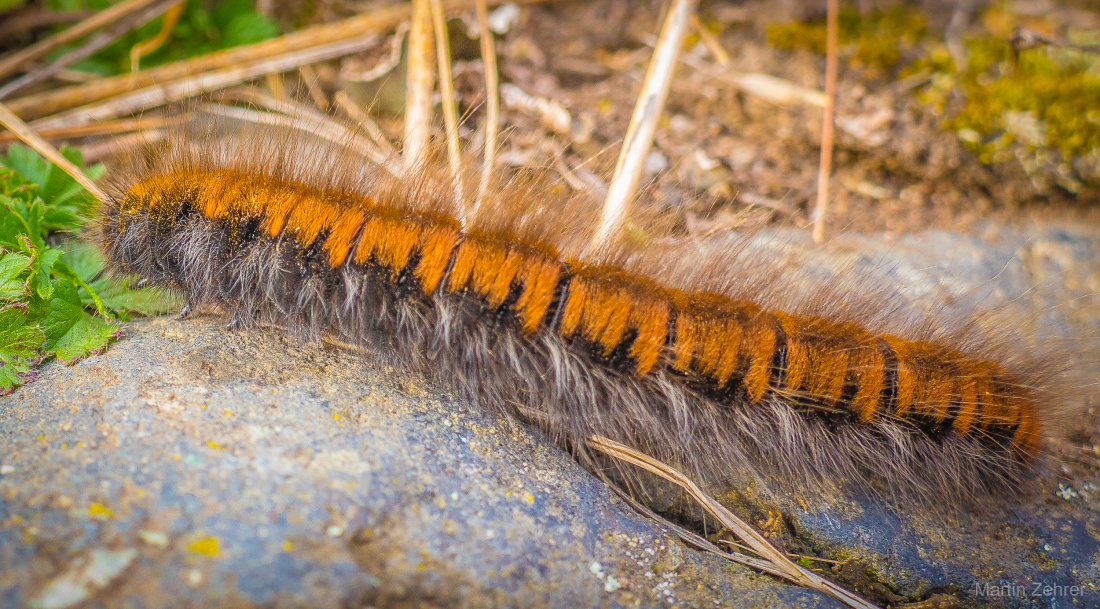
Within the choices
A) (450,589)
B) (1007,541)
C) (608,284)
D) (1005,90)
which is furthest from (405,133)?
(1005,90)

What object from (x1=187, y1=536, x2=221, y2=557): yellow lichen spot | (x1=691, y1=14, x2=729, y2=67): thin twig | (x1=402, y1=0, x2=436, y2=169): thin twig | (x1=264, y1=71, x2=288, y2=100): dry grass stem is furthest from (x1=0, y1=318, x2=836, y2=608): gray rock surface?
(x1=691, y1=14, x2=729, y2=67): thin twig

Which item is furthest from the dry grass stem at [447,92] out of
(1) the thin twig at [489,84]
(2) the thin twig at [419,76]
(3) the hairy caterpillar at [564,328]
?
(3) the hairy caterpillar at [564,328]

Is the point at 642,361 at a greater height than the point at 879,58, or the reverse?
the point at 879,58

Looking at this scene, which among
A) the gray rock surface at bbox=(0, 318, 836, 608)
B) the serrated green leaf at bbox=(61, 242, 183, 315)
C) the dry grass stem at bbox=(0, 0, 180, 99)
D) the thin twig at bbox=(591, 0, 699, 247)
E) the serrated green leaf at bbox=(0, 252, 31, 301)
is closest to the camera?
the gray rock surface at bbox=(0, 318, 836, 608)

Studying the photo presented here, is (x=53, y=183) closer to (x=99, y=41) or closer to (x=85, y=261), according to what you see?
(x=85, y=261)

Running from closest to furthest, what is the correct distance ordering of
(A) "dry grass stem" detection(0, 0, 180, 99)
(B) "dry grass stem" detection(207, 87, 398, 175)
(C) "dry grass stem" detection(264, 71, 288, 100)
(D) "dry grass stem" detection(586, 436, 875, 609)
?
(D) "dry grass stem" detection(586, 436, 875, 609) → (B) "dry grass stem" detection(207, 87, 398, 175) → (A) "dry grass stem" detection(0, 0, 180, 99) → (C) "dry grass stem" detection(264, 71, 288, 100)

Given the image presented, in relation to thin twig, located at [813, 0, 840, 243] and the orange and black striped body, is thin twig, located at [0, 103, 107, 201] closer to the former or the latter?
the orange and black striped body

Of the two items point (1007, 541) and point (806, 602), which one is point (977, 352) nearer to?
point (1007, 541)
